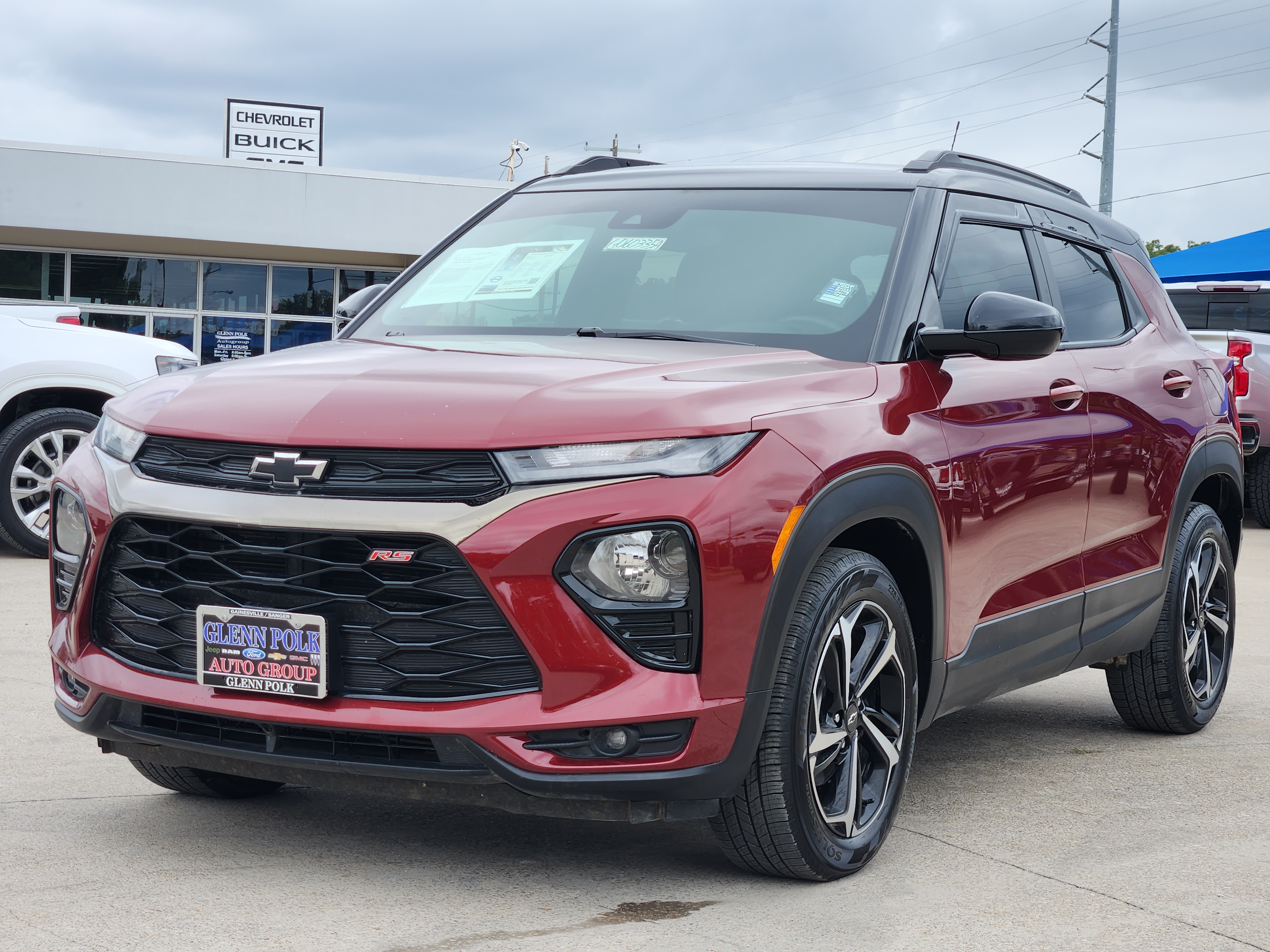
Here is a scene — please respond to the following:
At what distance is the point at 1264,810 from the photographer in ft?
14.8

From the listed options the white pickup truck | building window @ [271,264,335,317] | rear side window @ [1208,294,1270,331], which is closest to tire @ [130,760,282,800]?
the white pickup truck

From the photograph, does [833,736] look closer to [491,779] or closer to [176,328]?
[491,779]

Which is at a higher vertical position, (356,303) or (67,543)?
(356,303)

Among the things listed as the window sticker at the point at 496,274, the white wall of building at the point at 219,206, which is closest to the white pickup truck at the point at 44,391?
the window sticker at the point at 496,274

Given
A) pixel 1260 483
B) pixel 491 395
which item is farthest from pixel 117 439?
pixel 1260 483

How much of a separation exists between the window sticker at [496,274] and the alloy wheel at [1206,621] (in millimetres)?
2625

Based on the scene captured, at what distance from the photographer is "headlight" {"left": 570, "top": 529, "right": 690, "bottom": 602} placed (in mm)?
3098

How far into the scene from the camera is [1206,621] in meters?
5.77

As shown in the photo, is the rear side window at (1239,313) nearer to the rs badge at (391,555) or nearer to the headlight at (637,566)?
the headlight at (637,566)

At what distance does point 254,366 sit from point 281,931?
1.36m

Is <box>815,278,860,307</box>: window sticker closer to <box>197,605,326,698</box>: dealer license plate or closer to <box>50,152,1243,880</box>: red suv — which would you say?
<box>50,152,1243,880</box>: red suv

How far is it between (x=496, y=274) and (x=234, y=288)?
977 inches

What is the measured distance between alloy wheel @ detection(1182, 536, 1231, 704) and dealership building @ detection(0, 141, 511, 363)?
69.7 ft

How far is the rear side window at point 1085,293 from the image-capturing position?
4.98 meters
